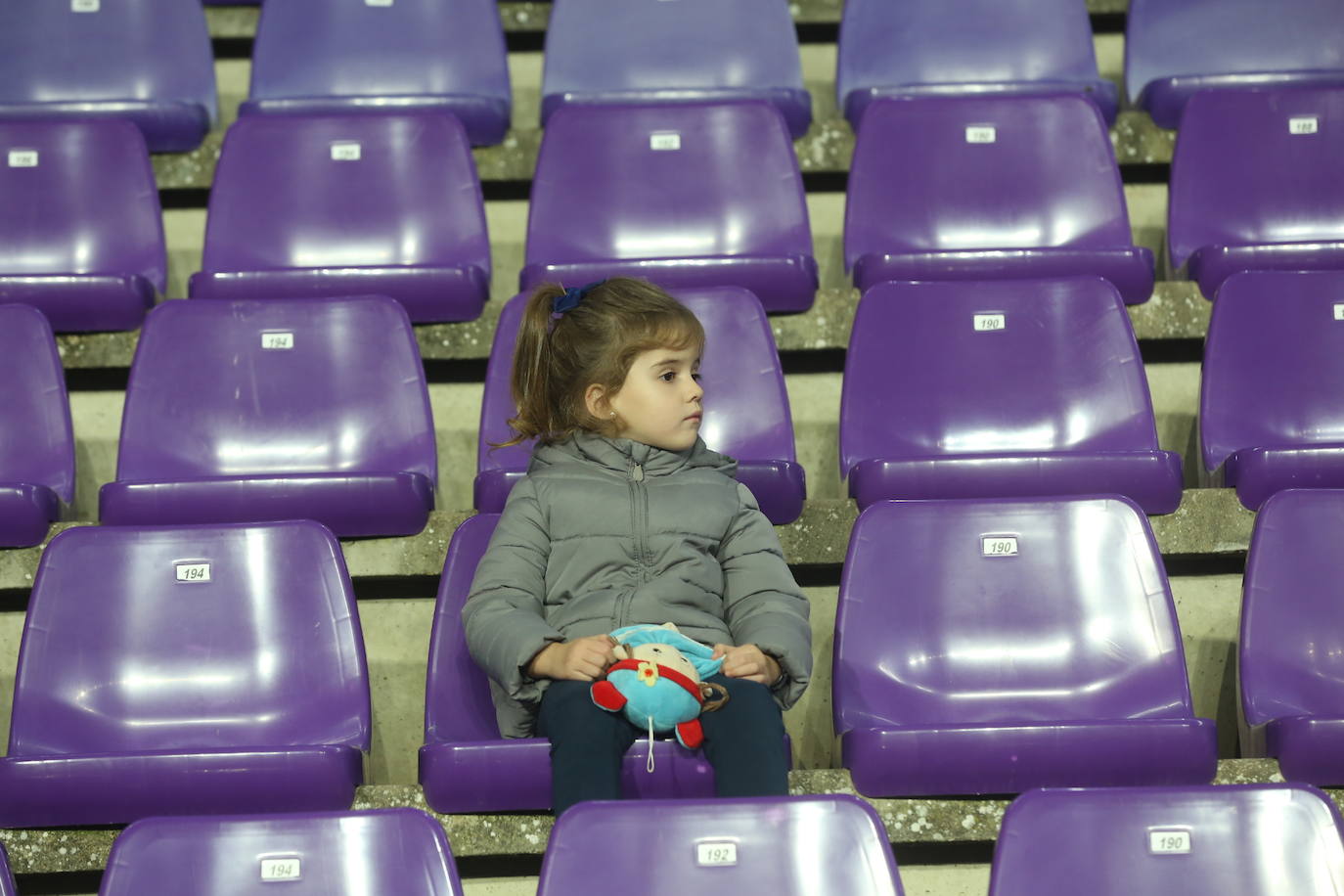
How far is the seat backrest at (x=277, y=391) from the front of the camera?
2211 millimetres

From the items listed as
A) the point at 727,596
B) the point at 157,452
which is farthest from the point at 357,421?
the point at 727,596

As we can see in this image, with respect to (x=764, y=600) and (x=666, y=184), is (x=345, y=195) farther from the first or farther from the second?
(x=764, y=600)

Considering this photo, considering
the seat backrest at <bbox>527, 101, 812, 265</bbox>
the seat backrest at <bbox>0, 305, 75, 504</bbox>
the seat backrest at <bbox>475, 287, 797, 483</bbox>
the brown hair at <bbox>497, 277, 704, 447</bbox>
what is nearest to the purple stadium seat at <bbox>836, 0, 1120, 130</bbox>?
the seat backrest at <bbox>527, 101, 812, 265</bbox>

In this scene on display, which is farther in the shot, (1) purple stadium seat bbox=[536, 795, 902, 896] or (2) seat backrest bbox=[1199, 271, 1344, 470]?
(2) seat backrest bbox=[1199, 271, 1344, 470]

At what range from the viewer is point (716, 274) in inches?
96.5

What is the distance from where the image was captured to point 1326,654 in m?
1.86

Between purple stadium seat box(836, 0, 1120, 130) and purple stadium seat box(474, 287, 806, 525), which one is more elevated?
purple stadium seat box(836, 0, 1120, 130)

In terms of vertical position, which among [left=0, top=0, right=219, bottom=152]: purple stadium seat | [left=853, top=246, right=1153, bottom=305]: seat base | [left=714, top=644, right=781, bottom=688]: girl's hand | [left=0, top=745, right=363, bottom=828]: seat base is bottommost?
[left=0, top=745, right=363, bottom=828]: seat base

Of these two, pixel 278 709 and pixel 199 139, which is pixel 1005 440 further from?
pixel 199 139

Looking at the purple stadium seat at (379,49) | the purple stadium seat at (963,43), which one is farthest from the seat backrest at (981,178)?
the purple stadium seat at (379,49)

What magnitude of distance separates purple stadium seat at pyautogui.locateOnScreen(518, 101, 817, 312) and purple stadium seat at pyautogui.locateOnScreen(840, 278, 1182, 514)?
14.2 inches

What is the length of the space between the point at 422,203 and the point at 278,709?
1083 millimetres

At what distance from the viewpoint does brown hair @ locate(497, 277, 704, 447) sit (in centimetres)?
189

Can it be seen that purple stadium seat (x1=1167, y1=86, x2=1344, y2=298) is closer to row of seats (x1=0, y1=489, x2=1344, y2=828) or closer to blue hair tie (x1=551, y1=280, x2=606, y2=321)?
row of seats (x1=0, y1=489, x2=1344, y2=828)
